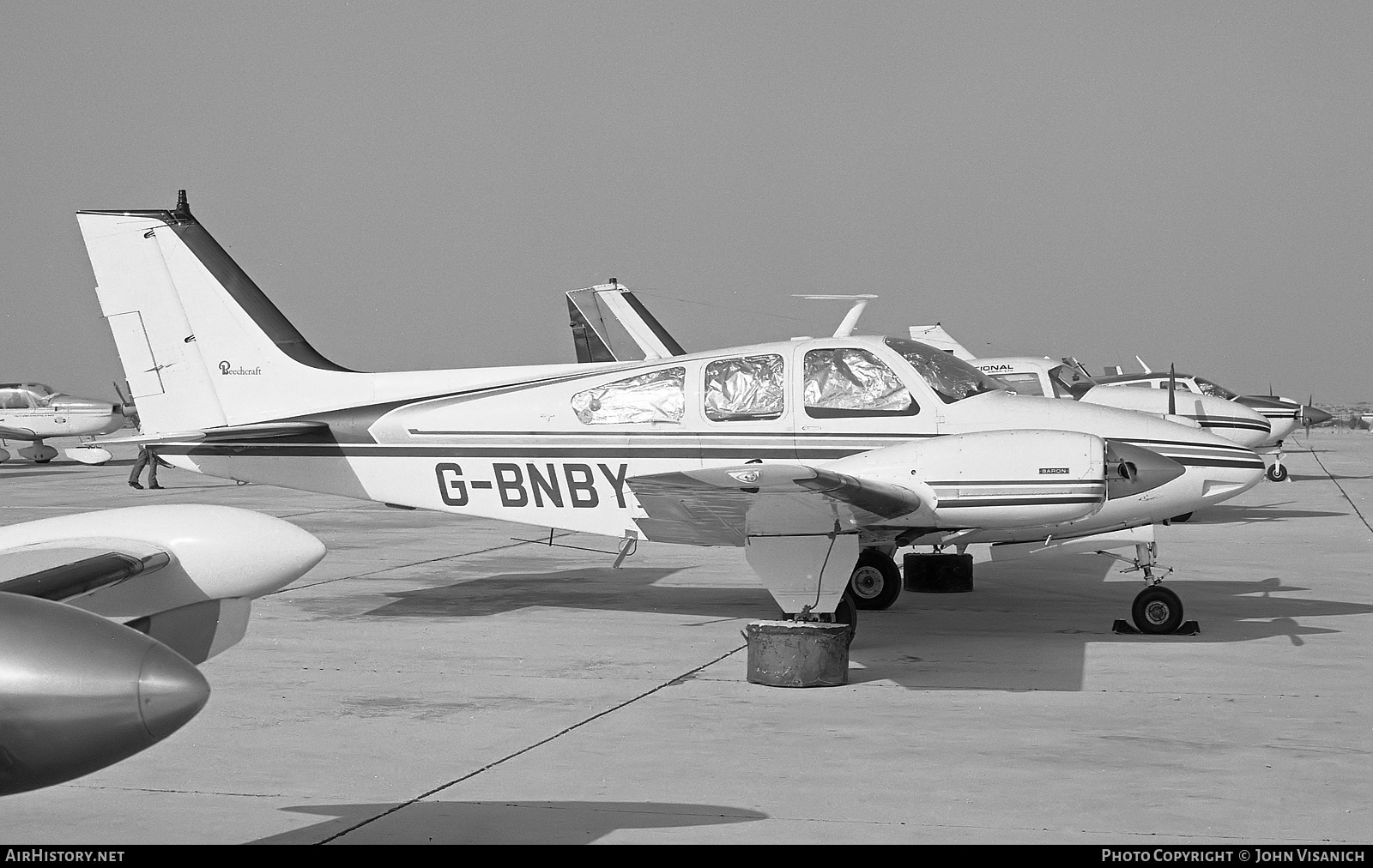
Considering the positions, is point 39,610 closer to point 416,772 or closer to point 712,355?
point 416,772

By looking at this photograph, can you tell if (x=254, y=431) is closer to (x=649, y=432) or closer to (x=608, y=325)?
(x=649, y=432)

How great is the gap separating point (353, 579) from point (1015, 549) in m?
6.71

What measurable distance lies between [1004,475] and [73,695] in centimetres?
640

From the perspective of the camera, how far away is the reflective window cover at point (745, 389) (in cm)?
1005

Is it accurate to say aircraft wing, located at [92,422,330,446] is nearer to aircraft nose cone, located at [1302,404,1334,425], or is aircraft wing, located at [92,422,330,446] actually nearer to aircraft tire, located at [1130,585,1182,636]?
aircraft tire, located at [1130,585,1182,636]

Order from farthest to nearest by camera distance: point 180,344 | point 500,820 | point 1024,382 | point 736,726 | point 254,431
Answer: point 1024,382
point 180,344
point 254,431
point 736,726
point 500,820

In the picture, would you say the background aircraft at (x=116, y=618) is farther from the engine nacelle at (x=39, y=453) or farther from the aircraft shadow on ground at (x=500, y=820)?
the engine nacelle at (x=39, y=453)

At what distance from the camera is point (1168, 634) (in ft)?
32.0

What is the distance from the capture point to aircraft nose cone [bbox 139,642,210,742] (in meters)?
2.90

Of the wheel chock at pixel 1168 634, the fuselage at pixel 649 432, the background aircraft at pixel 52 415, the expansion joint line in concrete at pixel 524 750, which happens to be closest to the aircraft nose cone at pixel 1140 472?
the fuselage at pixel 649 432

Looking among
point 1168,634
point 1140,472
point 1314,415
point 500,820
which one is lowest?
point 1168,634

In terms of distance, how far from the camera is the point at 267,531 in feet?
14.1

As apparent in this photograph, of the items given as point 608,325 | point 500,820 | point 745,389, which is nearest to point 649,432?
point 745,389
